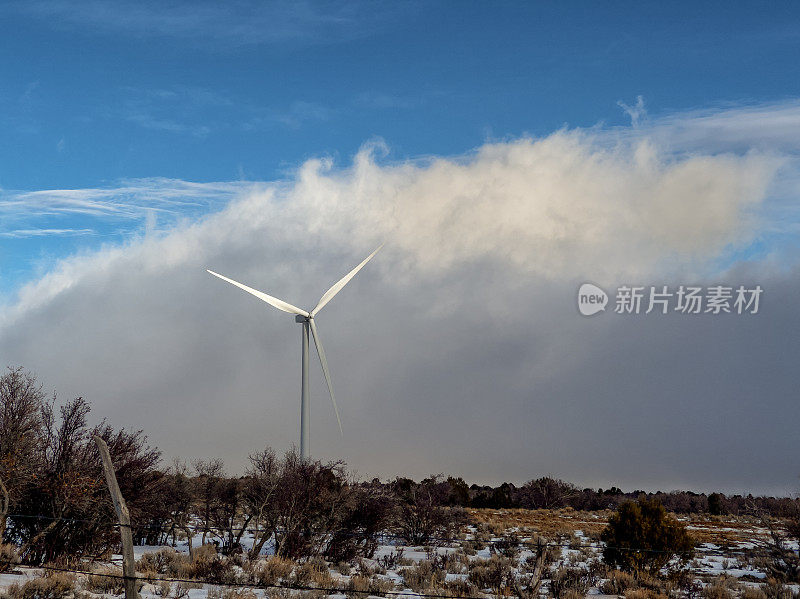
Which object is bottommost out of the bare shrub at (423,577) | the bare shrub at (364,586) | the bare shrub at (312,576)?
the bare shrub at (312,576)

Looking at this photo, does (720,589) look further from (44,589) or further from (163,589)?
(44,589)

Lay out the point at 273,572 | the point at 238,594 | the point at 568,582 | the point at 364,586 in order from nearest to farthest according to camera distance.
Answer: the point at 238,594 → the point at 364,586 → the point at 273,572 → the point at 568,582

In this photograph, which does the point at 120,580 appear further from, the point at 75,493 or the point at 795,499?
the point at 795,499

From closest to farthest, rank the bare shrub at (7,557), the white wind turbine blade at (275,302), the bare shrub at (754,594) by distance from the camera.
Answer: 1. the bare shrub at (7,557)
2. the bare shrub at (754,594)
3. the white wind turbine blade at (275,302)

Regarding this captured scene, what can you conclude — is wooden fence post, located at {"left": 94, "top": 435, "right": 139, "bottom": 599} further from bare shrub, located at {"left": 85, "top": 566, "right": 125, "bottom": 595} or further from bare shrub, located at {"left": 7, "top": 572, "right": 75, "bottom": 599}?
bare shrub, located at {"left": 85, "top": 566, "right": 125, "bottom": 595}

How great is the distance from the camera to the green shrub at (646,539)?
87.6 ft

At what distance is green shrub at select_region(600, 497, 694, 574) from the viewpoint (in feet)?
87.6

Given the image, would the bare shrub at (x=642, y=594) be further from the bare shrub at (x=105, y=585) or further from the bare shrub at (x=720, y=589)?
the bare shrub at (x=105, y=585)

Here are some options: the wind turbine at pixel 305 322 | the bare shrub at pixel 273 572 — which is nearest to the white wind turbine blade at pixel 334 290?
the wind turbine at pixel 305 322

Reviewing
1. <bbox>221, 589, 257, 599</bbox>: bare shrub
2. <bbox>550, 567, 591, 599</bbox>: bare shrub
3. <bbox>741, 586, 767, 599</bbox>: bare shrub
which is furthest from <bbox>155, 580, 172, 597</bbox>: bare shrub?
<bbox>741, 586, 767, 599</bbox>: bare shrub

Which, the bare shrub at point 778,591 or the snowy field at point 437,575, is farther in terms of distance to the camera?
the bare shrub at point 778,591

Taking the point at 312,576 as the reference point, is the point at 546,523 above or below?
below

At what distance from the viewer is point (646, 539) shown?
27.0 metres

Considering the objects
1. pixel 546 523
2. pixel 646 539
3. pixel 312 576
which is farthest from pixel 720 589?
pixel 546 523
